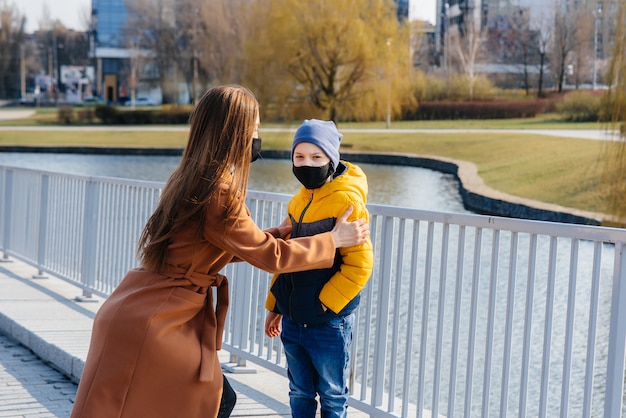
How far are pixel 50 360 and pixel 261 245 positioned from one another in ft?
11.8

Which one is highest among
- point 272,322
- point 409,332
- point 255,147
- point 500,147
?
point 255,147

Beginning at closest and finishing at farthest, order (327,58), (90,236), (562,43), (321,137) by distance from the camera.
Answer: (321,137)
(90,236)
(327,58)
(562,43)

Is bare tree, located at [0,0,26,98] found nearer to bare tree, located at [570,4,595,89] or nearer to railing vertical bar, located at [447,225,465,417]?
bare tree, located at [570,4,595,89]

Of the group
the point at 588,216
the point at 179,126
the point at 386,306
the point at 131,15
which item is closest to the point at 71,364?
the point at 386,306

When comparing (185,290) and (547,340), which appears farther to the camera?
(547,340)

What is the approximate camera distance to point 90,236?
7.66m

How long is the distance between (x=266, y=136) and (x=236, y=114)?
4754 cm

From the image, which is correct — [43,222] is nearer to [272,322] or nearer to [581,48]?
[272,322]

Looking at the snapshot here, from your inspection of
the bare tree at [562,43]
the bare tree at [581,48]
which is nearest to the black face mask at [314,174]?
the bare tree at [562,43]

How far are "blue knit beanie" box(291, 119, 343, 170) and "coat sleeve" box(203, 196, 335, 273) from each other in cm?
37

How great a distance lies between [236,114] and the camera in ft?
9.62

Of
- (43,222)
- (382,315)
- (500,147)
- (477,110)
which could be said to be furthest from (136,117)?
(382,315)

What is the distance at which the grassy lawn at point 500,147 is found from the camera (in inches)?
1112

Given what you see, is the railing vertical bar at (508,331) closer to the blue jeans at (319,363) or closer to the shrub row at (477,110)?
the blue jeans at (319,363)
